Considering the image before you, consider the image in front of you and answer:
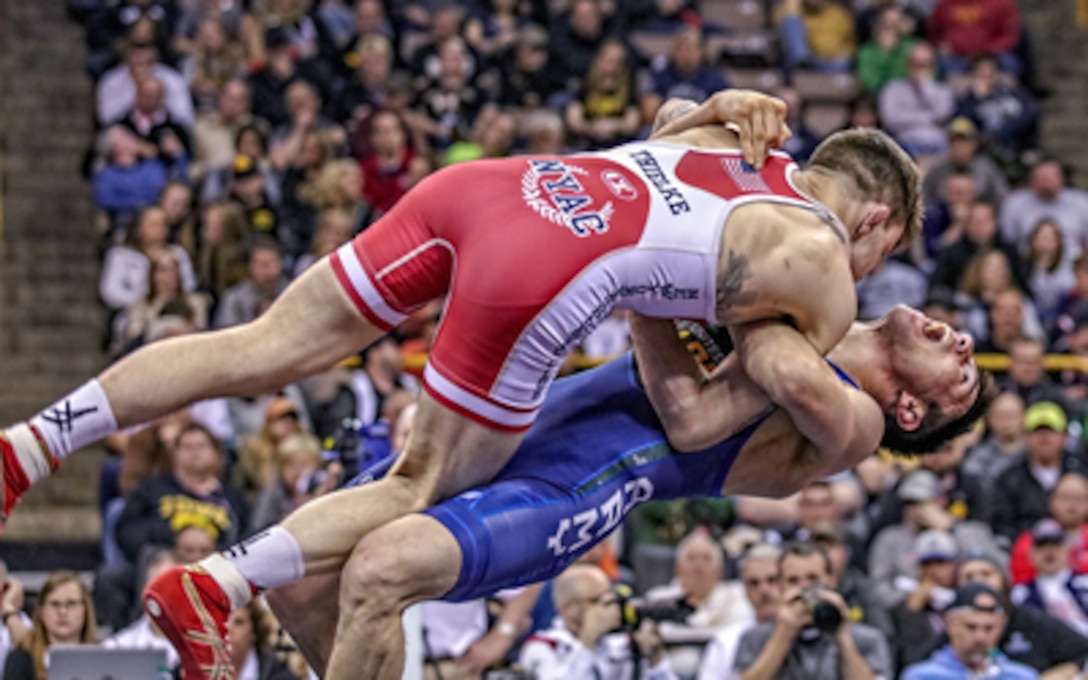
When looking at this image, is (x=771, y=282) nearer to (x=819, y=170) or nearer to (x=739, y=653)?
(x=819, y=170)

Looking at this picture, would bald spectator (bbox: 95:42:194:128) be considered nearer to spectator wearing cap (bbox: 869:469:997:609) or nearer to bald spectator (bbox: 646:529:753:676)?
bald spectator (bbox: 646:529:753:676)

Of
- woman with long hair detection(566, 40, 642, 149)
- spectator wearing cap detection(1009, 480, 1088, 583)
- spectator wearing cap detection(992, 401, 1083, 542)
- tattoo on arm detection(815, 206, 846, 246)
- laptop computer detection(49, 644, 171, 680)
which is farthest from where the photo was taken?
woman with long hair detection(566, 40, 642, 149)

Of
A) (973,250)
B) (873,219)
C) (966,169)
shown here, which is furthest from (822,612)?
(966,169)

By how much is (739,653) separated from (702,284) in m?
3.37

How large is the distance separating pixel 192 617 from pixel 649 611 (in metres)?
3.06

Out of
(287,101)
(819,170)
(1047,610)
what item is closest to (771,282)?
(819,170)

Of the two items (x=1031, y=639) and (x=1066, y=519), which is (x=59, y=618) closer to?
(x=1031, y=639)

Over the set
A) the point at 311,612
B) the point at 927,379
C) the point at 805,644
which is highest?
the point at 927,379

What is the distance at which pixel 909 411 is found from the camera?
572 centimetres

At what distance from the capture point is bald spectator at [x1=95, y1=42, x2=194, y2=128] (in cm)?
1277

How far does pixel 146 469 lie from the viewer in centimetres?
953

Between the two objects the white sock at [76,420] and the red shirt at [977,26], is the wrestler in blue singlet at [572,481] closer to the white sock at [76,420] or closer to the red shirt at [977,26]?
the white sock at [76,420]

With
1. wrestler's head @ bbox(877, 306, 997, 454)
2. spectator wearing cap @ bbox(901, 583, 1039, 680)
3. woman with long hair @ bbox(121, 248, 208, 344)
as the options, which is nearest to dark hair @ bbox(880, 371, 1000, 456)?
wrestler's head @ bbox(877, 306, 997, 454)

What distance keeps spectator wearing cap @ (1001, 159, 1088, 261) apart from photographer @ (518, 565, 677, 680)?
5687 millimetres
